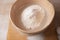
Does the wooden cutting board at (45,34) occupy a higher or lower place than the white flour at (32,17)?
lower

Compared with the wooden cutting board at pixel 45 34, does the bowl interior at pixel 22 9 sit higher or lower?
higher

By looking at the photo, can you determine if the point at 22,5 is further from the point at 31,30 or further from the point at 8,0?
the point at 8,0

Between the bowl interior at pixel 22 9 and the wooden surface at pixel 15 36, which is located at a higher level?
the bowl interior at pixel 22 9

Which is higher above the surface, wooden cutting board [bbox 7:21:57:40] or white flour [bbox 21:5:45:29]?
white flour [bbox 21:5:45:29]

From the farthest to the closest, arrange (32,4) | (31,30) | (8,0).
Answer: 1. (8,0)
2. (32,4)
3. (31,30)

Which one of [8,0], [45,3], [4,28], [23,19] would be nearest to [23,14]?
[23,19]

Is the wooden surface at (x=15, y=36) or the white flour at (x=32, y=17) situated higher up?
the white flour at (x=32, y=17)

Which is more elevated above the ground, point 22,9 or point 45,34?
point 22,9

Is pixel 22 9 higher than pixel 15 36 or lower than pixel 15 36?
higher
